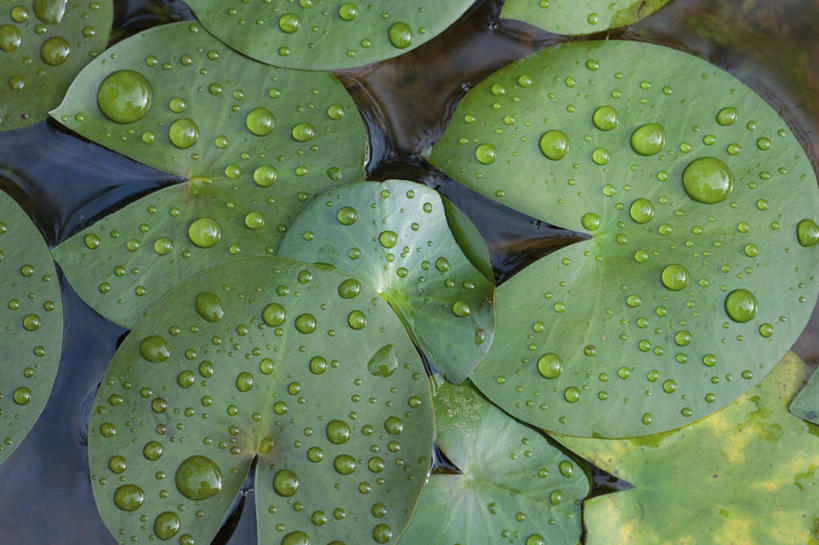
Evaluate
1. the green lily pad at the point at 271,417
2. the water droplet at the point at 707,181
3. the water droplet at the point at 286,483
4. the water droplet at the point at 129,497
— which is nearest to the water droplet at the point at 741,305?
the water droplet at the point at 707,181

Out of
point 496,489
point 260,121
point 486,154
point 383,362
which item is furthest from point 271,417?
point 486,154

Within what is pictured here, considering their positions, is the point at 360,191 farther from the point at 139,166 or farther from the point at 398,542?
the point at 398,542

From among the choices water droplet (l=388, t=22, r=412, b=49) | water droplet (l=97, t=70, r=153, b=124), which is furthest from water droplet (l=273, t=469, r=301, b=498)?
water droplet (l=388, t=22, r=412, b=49)

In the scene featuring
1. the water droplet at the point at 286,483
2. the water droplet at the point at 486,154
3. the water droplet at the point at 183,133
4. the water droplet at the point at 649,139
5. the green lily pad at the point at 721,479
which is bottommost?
the water droplet at the point at 286,483

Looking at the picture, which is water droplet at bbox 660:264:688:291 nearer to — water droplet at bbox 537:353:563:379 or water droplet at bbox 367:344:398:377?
water droplet at bbox 537:353:563:379

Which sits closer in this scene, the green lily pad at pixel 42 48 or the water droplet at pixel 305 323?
the water droplet at pixel 305 323

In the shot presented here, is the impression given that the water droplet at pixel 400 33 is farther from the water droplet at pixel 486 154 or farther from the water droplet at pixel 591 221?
the water droplet at pixel 591 221

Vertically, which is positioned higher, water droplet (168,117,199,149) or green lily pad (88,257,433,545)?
water droplet (168,117,199,149)
